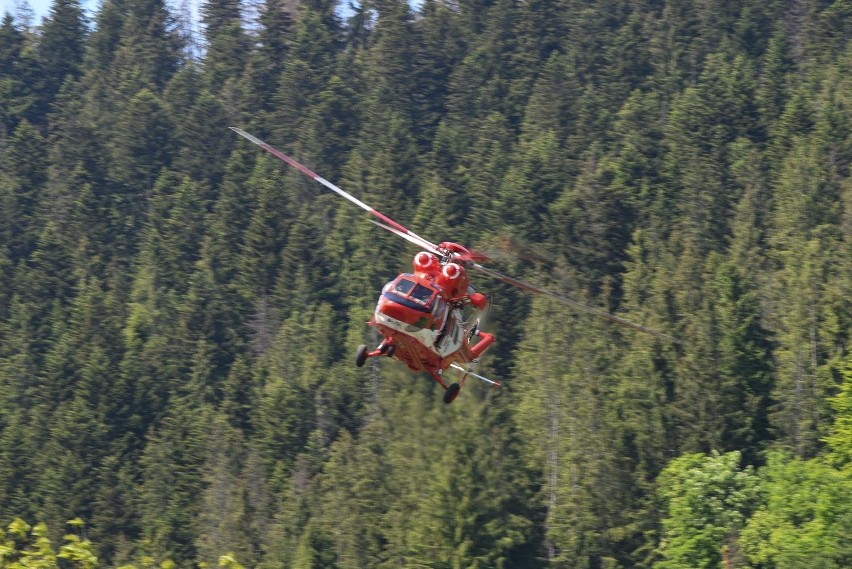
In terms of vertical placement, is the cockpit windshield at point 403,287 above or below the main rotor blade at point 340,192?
below

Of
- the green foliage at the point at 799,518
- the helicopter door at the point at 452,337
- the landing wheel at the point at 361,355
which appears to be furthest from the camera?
the green foliage at the point at 799,518

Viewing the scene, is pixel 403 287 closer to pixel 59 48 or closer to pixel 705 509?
pixel 705 509

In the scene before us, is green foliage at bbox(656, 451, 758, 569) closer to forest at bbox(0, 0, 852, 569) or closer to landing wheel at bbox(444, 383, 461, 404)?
forest at bbox(0, 0, 852, 569)

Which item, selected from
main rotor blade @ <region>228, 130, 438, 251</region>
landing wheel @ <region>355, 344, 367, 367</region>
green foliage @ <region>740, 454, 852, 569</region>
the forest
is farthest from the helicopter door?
green foliage @ <region>740, 454, 852, 569</region>

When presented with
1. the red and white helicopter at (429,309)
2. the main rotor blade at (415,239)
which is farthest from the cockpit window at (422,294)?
the main rotor blade at (415,239)

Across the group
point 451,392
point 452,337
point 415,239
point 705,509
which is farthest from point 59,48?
point 415,239

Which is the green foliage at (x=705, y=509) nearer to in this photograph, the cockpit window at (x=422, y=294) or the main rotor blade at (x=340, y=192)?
the cockpit window at (x=422, y=294)

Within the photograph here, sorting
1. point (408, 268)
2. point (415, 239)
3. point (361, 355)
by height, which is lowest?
point (361, 355)

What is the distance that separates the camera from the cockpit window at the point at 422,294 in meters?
29.6

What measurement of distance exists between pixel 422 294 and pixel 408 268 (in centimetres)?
4861

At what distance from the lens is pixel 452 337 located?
31.2m

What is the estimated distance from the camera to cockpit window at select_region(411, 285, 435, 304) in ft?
97.1

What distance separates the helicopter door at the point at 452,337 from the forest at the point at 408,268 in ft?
9.71

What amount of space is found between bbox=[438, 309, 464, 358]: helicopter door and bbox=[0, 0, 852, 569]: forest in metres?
2.96
